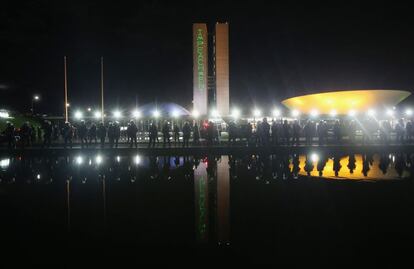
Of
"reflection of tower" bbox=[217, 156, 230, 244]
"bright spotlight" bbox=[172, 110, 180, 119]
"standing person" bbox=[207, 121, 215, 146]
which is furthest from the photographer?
"bright spotlight" bbox=[172, 110, 180, 119]

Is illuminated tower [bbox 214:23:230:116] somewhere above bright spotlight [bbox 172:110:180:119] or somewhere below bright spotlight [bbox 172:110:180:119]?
above

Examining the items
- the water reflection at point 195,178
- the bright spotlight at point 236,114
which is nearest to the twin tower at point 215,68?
the bright spotlight at point 236,114

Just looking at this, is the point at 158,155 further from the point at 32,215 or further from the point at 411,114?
the point at 411,114

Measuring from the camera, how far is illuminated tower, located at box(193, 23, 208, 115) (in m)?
40.2

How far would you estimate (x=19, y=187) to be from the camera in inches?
382

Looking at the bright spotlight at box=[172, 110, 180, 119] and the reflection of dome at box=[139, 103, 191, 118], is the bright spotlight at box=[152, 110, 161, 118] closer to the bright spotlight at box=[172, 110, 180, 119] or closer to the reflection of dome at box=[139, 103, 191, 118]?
the reflection of dome at box=[139, 103, 191, 118]

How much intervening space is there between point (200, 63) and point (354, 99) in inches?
659

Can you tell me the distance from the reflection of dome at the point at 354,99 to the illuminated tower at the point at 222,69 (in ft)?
33.7

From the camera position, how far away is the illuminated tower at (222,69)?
133 ft

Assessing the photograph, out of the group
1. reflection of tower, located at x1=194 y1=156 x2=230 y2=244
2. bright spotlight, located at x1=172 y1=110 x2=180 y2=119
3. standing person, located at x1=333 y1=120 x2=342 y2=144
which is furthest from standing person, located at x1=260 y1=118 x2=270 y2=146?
reflection of tower, located at x1=194 y1=156 x2=230 y2=244

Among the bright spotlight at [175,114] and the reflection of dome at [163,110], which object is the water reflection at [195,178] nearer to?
the bright spotlight at [175,114]

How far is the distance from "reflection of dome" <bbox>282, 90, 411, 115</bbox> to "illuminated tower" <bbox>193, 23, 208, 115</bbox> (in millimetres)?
12374

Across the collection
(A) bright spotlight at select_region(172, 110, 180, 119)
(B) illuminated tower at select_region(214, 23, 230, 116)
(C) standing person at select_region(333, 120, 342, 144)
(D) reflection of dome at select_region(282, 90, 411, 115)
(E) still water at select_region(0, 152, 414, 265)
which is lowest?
(E) still water at select_region(0, 152, 414, 265)

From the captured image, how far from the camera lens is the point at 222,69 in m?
40.9
